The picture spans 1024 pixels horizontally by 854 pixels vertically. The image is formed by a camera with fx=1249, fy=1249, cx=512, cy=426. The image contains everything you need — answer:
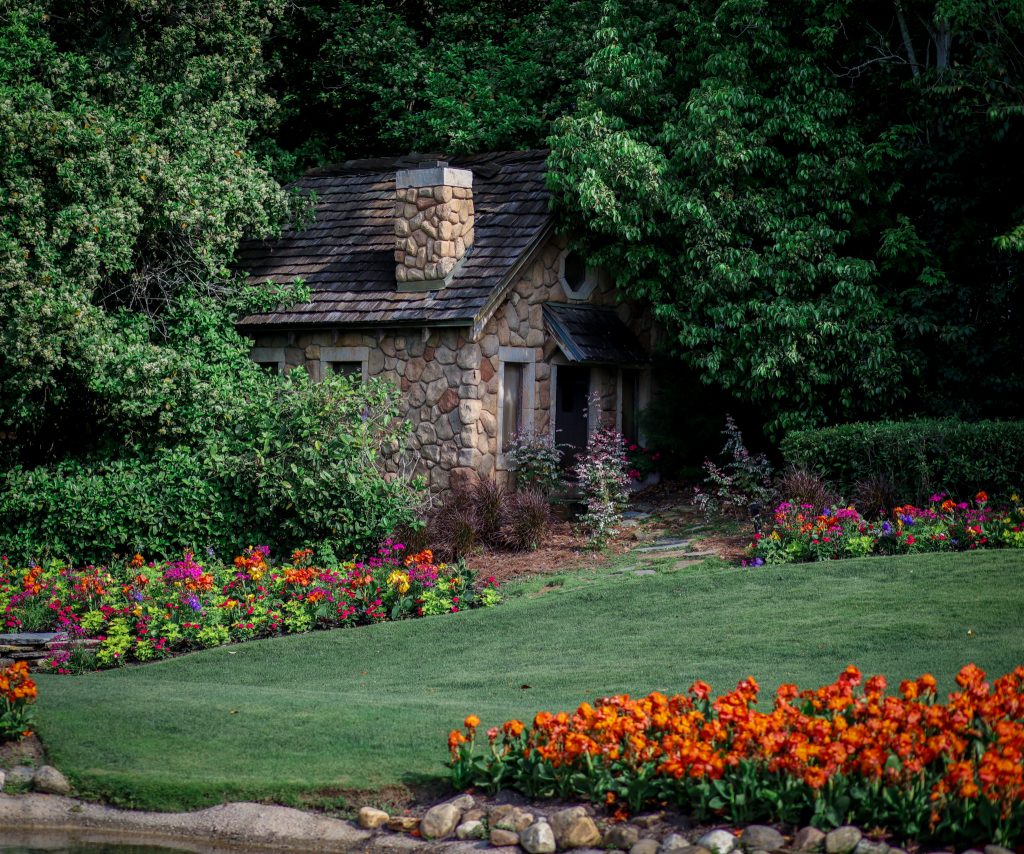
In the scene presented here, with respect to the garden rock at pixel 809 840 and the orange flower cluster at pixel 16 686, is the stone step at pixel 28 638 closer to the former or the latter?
the orange flower cluster at pixel 16 686

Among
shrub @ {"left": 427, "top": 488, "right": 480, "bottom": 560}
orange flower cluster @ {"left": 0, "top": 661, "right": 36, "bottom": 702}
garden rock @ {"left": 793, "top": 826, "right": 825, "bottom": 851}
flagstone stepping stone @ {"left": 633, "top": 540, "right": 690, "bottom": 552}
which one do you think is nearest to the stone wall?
shrub @ {"left": 427, "top": 488, "right": 480, "bottom": 560}

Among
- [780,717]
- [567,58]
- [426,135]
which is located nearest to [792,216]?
[567,58]

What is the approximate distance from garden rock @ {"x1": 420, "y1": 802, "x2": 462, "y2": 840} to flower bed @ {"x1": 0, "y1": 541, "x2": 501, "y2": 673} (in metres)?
5.16

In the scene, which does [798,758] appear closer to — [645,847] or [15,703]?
[645,847]

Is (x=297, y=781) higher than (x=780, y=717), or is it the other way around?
(x=780, y=717)

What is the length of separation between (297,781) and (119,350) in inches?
379

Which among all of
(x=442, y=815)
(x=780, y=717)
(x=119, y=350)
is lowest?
(x=442, y=815)

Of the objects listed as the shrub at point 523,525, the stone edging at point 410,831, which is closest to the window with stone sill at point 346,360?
the shrub at point 523,525

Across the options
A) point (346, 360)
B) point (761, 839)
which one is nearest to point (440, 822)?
→ point (761, 839)

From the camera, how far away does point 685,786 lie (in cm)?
666

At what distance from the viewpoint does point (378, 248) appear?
1930 centimetres

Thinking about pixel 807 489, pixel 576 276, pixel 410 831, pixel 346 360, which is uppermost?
pixel 576 276

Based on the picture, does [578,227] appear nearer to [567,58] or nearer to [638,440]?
[638,440]

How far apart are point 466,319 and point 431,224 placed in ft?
5.68
